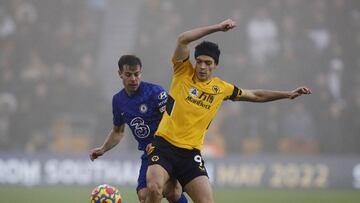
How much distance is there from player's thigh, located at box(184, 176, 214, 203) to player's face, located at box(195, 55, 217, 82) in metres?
1.08

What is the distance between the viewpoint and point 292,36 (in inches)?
969

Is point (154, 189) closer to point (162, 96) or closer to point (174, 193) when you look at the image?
point (174, 193)

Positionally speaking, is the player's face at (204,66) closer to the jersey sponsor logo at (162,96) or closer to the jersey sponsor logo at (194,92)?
the jersey sponsor logo at (194,92)

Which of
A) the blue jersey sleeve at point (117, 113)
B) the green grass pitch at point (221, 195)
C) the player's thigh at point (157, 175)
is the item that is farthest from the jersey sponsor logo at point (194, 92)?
the green grass pitch at point (221, 195)

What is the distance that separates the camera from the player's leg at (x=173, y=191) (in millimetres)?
9773

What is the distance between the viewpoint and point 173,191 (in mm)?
9828

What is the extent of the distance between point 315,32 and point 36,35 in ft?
25.4

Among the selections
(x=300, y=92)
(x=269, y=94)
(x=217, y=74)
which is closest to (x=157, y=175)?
(x=269, y=94)

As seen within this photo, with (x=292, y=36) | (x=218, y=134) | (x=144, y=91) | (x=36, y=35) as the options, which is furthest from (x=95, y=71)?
(x=144, y=91)

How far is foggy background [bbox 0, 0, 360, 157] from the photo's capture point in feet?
73.6

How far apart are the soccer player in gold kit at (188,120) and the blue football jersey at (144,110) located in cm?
43

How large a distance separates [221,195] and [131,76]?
911 centimetres

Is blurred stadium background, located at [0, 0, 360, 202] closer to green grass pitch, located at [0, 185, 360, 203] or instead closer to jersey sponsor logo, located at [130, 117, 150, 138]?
green grass pitch, located at [0, 185, 360, 203]

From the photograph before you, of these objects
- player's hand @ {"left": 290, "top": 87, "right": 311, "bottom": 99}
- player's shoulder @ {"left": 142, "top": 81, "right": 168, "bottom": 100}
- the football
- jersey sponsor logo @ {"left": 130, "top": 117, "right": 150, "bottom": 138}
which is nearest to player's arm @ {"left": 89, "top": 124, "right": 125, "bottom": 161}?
jersey sponsor logo @ {"left": 130, "top": 117, "right": 150, "bottom": 138}
